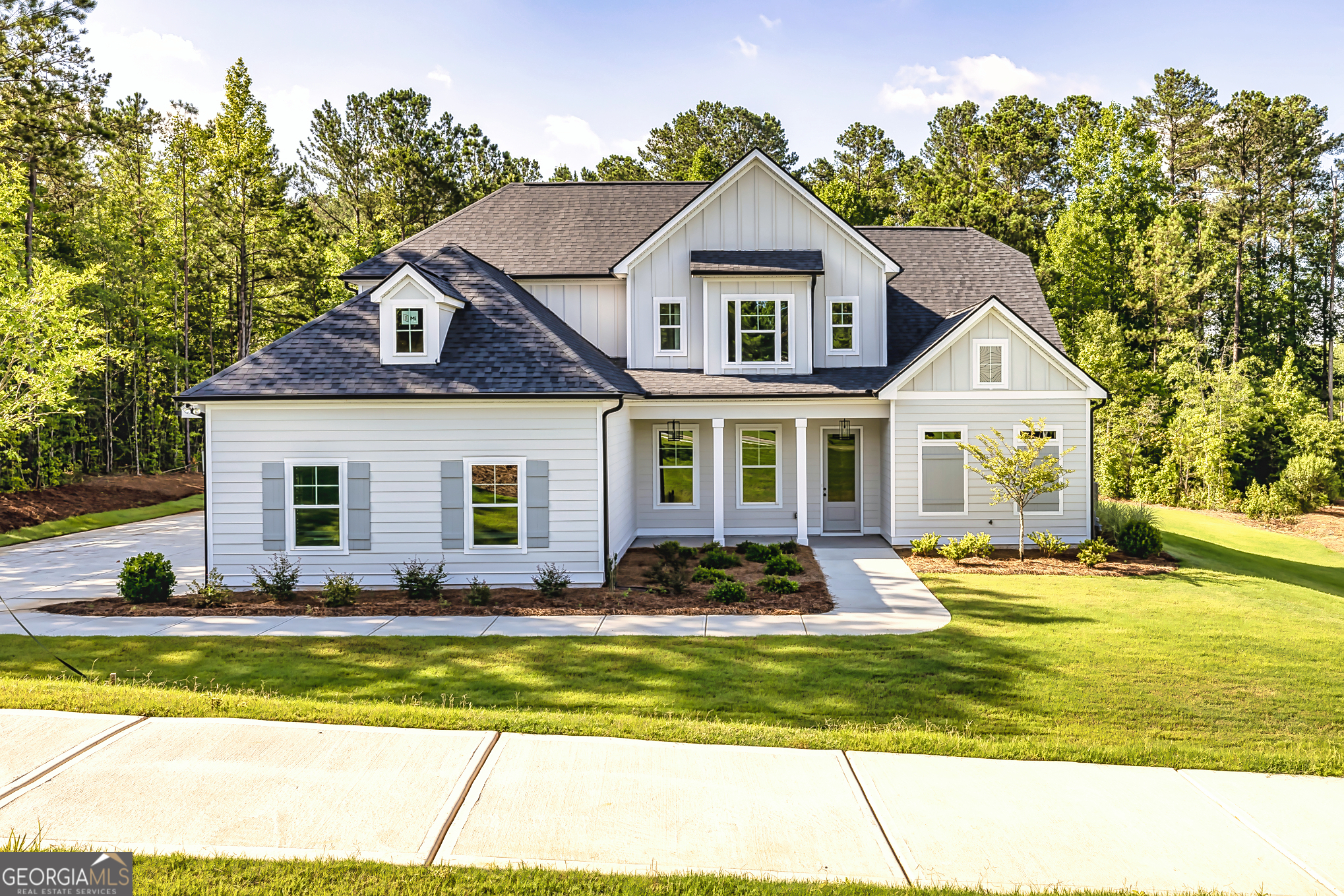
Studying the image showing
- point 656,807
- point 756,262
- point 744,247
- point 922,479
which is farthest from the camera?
point 744,247

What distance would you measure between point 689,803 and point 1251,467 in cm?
2959

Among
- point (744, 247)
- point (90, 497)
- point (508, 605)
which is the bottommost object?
point (508, 605)

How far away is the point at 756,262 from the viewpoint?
1805 centimetres

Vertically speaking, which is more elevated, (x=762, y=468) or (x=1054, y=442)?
(x=1054, y=442)

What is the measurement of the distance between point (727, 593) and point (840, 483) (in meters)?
7.88

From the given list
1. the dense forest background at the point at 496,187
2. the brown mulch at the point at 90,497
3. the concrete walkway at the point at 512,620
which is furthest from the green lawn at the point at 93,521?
the concrete walkway at the point at 512,620

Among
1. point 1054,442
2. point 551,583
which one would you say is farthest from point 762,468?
point 551,583

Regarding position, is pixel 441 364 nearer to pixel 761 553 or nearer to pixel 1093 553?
pixel 761 553

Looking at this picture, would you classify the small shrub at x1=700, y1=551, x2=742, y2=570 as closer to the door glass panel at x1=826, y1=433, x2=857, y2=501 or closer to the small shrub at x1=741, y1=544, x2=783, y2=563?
the small shrub at x1=741, y1=544, x2=783, y2=563

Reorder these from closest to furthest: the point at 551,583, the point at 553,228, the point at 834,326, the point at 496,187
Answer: the point at 551,583, the point at 834,326, the point at 553,228, the point at 496,187

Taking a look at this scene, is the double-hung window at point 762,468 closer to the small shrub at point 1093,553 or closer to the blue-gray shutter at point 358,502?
the small shrub at point 1093,553

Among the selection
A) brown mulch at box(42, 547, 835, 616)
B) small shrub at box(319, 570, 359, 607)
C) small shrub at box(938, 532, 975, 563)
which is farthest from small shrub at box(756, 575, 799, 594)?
small shrub at box(319, 570, 359, 607)

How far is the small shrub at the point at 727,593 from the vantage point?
40.5ft

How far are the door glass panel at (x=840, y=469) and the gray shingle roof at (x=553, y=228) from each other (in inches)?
274
